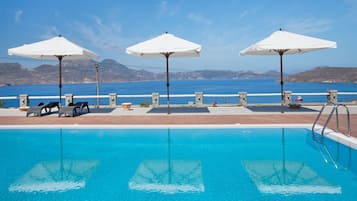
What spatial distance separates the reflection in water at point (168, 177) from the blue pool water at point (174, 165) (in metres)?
0.02

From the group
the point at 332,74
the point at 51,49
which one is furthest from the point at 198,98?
the point at 332,74

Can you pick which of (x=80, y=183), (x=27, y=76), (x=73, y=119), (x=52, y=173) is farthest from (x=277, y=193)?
(x=27, y=76)

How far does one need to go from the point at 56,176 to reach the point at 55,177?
0.21 feet

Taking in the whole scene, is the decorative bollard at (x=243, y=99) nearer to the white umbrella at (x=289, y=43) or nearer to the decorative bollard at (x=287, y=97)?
the decorative bollard at (x=287, y=97)

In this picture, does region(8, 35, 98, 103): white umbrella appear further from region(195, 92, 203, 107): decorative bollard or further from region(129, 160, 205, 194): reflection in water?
region(129, 160, 205, 194): reflection in water

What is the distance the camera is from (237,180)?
5074 mm

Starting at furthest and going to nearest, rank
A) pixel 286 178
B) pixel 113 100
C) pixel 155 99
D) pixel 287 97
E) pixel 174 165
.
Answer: pixel 113 100
pixel 155 99
pixel 287 97
pixel 174 165
pixel 286 178

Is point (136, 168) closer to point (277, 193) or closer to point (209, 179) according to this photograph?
point (209, 179)

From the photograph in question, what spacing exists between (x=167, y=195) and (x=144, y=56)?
897cm

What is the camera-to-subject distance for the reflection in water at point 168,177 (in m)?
4.81

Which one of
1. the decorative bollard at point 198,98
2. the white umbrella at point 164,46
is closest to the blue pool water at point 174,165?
the white umbrella at point 164,46

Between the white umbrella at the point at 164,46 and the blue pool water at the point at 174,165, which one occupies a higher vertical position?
the white umbrella at the point at 164,46

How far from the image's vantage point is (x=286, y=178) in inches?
206

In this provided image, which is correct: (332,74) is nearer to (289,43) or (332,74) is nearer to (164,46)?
(289,43)
